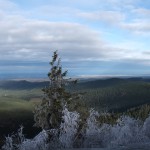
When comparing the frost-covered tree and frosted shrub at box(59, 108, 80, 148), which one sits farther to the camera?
the frost-covered tree

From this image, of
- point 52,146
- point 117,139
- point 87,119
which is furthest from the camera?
point 87,119

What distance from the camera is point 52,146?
3812 centimetres

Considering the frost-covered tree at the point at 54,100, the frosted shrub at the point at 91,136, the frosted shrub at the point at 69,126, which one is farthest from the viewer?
the frost-covered tree at the point at 54,100

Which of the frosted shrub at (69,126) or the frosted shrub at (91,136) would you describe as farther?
the frosted shrub at (91,136)

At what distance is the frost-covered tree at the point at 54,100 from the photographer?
41.3m

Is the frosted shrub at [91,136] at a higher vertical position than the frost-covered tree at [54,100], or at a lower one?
lower

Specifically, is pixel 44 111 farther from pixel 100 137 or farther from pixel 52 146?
pixel 100 137

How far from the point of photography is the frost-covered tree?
41.3m

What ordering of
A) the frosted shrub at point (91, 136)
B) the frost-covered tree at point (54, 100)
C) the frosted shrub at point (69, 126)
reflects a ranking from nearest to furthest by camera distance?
the frosted shrub at point (69, 126) < the frosted shrub at point (91, 136) < the frost-covered tree at point (54, 100)

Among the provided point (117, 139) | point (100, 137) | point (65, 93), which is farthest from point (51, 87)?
point (117, 139)

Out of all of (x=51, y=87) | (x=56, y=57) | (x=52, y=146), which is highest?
(x=56, y=57)

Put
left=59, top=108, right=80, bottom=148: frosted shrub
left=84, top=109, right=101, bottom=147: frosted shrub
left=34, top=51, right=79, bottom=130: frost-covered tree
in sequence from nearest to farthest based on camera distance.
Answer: left=59, top=108, right=80, bottom=148: frosted shrub < left=84, top=109, right=101, bottom=147: frosted shrub < left=34, top=51, right=79, bottom=130: frost-covered tree

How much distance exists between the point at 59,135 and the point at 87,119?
4211mm

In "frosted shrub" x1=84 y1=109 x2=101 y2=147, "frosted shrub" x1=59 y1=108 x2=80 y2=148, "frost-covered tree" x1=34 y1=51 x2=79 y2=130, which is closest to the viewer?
"frosted shrub" x1=59 y1=108 x2=80 y2=148
